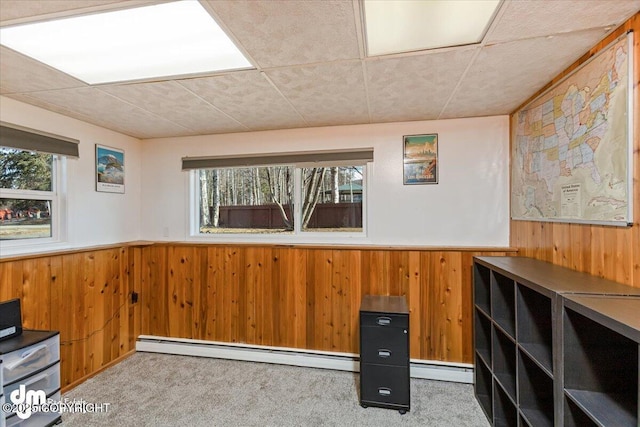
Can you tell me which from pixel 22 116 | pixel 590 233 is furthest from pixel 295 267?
pixel 22 116

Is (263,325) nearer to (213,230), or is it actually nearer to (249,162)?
(213,230)

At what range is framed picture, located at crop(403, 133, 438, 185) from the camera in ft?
9.14

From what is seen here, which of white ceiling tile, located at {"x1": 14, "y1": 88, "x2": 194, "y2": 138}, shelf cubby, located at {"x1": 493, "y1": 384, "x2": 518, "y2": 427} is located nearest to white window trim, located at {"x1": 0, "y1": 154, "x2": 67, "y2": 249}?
white ceiling tile, located at {"x1": 14, "y1": 88, "x2": 194, "y2": 138}

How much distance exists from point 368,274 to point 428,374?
998 millimetres

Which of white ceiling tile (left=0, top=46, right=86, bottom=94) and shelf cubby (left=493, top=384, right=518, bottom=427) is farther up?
white ceiling tile (left=0, top=46, right=86, bottom=94)

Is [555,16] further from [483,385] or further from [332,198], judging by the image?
[483,385]

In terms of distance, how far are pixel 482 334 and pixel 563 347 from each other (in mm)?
1185

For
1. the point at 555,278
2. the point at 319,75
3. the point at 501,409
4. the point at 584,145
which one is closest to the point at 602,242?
A: the point at 555,278

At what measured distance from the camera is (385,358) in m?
2.23

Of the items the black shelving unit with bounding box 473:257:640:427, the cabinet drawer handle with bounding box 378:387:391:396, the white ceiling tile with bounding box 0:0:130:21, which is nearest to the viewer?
the black shelving unit with bounding box 473:257:640:427

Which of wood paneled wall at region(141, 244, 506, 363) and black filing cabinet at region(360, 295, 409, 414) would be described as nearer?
black filing cabinet at region(360, 295, 409, 414)

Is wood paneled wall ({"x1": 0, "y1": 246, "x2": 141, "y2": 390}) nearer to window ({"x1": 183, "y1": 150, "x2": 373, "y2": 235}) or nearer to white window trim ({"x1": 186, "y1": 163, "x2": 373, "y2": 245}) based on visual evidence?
white window trim ({"x1": 186, "y1": 163, "x2": 373, "y2": 245})

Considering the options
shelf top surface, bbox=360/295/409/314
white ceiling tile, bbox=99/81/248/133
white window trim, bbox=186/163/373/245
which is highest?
white ceiling tile, bbox=99/81/248/133

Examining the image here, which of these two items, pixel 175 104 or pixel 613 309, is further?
pixel 175 104
